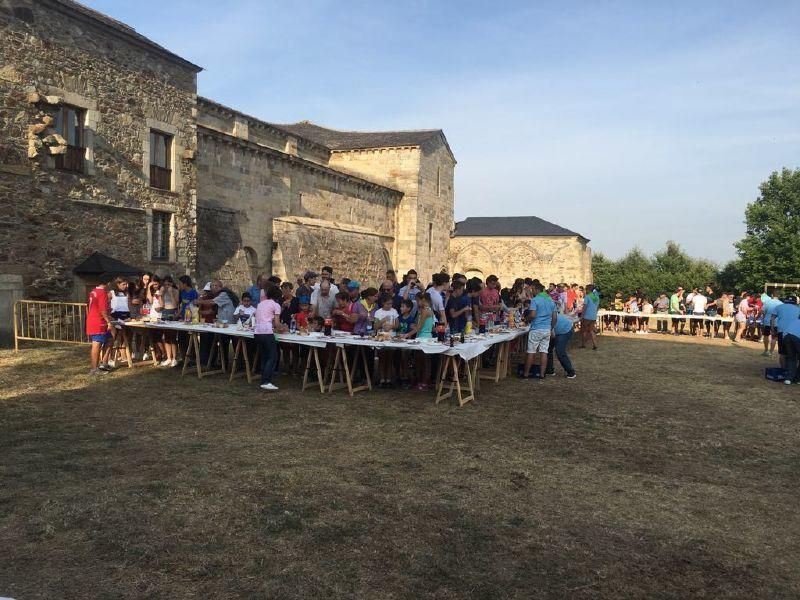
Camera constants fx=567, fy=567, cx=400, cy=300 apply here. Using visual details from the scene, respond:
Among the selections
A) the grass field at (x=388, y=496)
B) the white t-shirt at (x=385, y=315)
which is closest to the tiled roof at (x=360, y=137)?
the white t-shirt at (x=385, y=315)

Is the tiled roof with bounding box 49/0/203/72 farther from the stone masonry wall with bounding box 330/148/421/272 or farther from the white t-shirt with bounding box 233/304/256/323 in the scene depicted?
the stone masonry wall with bounding box 330/148/421/272

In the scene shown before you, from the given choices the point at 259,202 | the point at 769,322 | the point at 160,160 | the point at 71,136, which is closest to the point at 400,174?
the point at 259,202

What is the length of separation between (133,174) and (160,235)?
1.86 meters

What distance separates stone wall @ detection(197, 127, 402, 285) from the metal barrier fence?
19.8 ft

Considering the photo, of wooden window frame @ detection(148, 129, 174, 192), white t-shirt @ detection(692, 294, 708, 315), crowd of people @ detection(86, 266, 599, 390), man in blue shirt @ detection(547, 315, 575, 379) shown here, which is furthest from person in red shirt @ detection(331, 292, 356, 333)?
white t-shirt @ detection(692, 294, 708, 315)

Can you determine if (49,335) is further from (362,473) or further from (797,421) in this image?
(797,421)

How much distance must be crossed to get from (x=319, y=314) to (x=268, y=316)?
131 cm

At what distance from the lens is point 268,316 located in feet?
27.2

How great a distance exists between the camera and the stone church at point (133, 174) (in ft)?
40.8

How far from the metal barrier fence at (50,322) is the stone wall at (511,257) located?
92.3 ft

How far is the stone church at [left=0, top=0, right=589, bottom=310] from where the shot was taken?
1242 centimetres

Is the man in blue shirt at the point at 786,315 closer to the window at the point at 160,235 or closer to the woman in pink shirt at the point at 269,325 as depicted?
the woman in pink shirt at the point at 269,325

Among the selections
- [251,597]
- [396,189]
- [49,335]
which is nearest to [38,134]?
[49,335]

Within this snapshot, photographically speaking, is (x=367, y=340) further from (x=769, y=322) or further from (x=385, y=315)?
(x=769, y=322)
